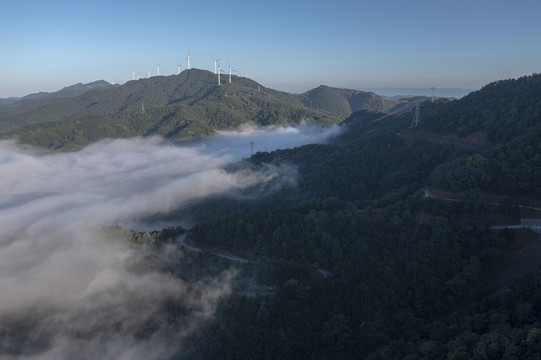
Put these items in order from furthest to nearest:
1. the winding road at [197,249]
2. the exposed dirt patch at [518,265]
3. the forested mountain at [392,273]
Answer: the winding road at [197,249] < the exposed dirt patch at [518,265] < the forested mountain at [392,273]

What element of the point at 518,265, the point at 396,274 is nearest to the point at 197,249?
the point at 396,274

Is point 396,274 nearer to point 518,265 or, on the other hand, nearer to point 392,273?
point 392,273

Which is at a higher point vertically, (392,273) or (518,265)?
(518,265)

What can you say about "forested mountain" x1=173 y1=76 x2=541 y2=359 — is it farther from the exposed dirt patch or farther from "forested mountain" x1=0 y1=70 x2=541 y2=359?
the exposed dirt patch

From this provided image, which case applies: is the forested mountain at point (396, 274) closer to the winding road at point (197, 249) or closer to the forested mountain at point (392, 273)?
the forested mountain at point (392, 273)

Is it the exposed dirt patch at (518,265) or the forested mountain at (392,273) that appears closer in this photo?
the forested mountain at (392,273)

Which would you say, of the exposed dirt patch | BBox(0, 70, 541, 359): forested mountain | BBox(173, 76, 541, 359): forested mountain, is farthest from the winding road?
the exposed dirt patch

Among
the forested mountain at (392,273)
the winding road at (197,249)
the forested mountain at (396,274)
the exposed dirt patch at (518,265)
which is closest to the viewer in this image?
the forested mountain at (396,274)

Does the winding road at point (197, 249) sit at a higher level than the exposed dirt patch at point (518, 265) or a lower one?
lower

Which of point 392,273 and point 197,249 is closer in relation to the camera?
point 392,273

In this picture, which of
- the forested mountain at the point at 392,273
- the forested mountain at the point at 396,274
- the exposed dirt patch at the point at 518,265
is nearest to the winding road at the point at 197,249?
the forested mountain at the point at 392,273

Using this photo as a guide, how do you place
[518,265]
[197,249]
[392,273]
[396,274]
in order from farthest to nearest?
[197,249] < [396,274] < [392,273] < [518,265]

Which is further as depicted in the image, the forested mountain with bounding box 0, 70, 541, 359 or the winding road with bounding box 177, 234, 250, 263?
the winding road with bounding box 177, 234, 250, 263
